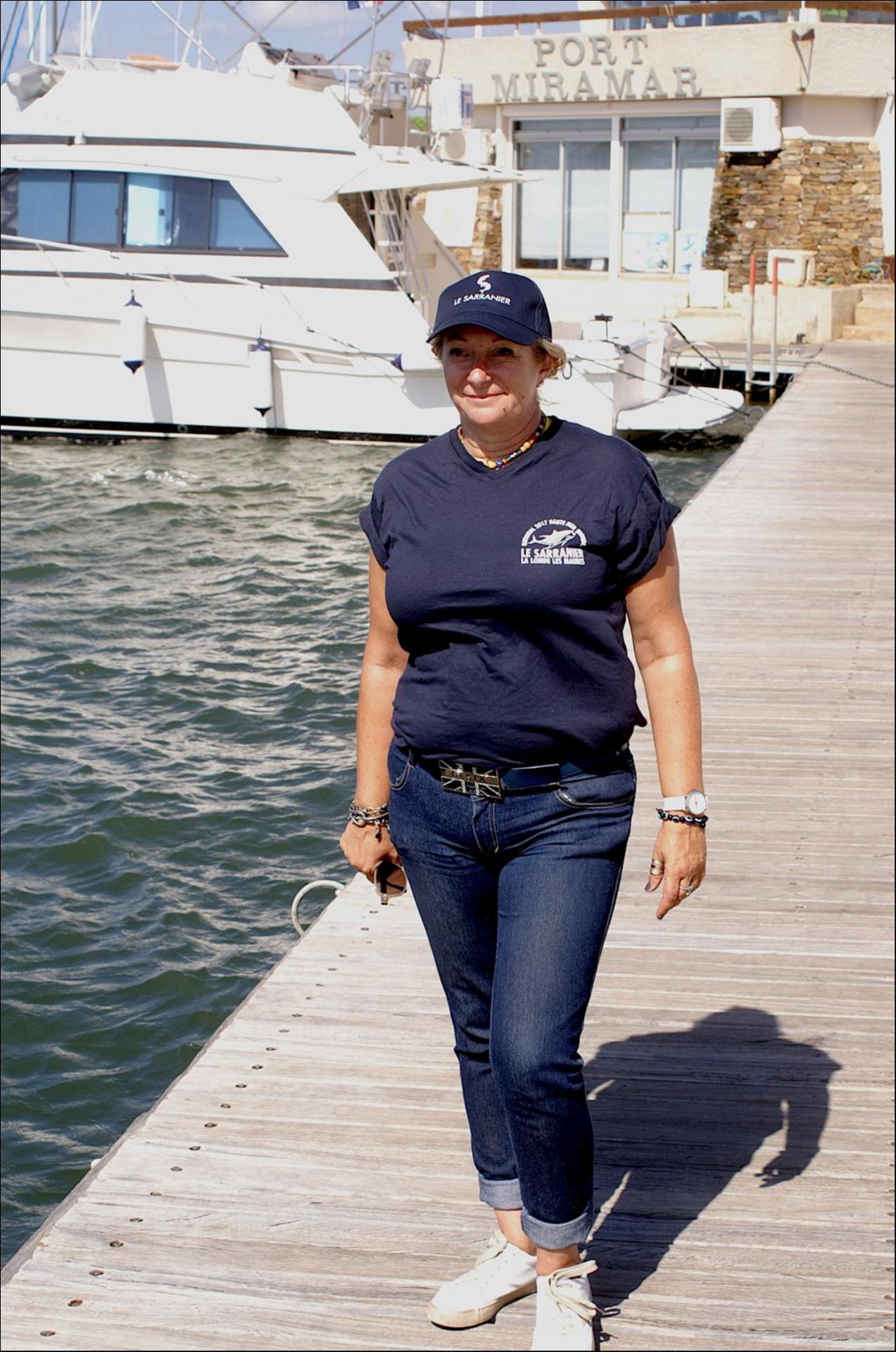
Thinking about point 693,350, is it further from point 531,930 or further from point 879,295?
point 531,930

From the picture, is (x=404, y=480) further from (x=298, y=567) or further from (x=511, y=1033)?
(x=298, y=567)

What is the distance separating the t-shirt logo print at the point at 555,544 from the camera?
2822 mm

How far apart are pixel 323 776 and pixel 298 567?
510 cm

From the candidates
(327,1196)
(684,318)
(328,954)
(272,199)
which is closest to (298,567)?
(272,199)

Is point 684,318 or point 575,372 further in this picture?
point 684,318

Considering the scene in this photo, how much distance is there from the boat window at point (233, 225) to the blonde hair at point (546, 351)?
Answer: 15.9 meters

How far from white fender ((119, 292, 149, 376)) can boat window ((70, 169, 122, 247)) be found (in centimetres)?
94

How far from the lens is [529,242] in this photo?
30.6 meters

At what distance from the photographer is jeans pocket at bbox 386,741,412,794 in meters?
3.03

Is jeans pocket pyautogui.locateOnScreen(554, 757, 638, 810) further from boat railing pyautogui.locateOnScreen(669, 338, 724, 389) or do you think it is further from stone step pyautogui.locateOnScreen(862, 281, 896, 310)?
stone step pyautogui.locateOnScreen(862, 281, 896, 310)

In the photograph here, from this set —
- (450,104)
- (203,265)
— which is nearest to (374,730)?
(203,265)

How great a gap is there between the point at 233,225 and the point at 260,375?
1.67 m

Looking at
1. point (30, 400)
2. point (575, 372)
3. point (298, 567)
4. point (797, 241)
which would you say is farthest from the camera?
point (797, 241)

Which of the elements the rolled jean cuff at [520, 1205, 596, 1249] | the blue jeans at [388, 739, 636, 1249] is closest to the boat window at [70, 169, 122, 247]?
the blue jeans at [388, 739, 636, 1249]
